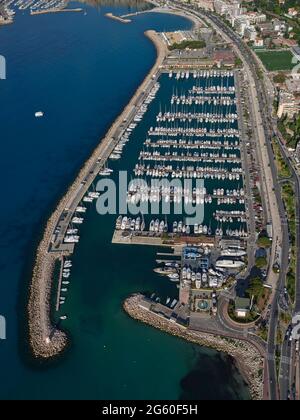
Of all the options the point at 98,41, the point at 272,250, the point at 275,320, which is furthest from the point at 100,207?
the point at 98,41

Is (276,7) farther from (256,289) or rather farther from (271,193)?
(256,289)

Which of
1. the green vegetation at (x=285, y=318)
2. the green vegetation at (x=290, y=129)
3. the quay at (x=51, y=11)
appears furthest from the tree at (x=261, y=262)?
the quay at (x=51, y=11)

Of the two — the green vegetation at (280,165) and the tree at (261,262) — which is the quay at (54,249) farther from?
the green vegetation at (280,165)

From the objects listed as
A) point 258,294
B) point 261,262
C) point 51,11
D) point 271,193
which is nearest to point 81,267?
point 258,294

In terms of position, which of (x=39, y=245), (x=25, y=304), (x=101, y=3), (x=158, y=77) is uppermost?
(x=101, y=3)
